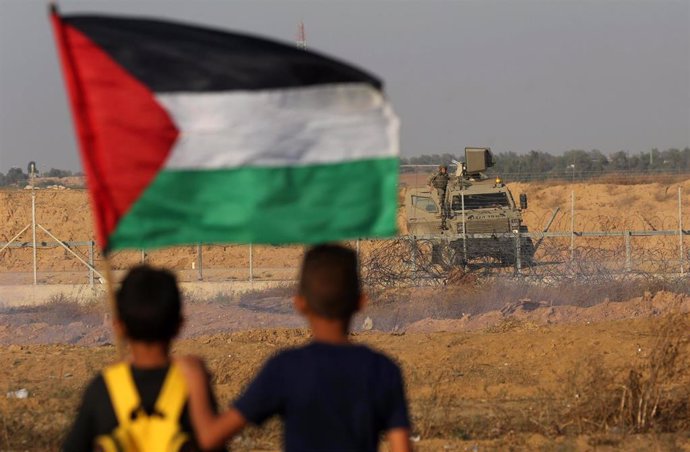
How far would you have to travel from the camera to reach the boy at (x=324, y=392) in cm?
337

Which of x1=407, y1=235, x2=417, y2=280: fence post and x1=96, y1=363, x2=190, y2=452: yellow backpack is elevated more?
x1=96, y1=363, x2=190, y2=452: yellow backpack

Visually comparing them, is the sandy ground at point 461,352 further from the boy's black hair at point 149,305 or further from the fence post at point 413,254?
the boy's black hair at point 149,305

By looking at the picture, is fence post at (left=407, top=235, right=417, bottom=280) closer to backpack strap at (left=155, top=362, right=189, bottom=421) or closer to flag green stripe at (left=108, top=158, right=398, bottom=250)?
flag green stripe at (left=108, top=158, right=398, bottom=250)

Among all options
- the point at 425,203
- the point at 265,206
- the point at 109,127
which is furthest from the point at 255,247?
the point at 109,127

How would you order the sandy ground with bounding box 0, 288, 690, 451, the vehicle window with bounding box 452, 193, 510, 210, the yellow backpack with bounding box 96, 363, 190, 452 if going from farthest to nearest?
the vehicle window with bounding box 452, 193, 510, 210
the sandy ground with bounding box 0, 288, 690, 451
the yellow backpack with bounding box 96, 363, 190, 452

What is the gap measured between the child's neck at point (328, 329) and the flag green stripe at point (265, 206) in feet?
1.48

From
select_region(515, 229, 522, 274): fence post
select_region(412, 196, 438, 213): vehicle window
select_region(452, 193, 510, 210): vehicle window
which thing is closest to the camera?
select_region(515, 229, 522, 274): fence post

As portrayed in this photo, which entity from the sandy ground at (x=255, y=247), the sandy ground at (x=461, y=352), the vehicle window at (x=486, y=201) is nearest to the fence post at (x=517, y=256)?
the sandy ground at (x=461, y=352)

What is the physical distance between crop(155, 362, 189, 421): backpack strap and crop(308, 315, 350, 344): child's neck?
1.31ft

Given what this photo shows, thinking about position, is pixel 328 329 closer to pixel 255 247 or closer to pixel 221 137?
pixel 221 137

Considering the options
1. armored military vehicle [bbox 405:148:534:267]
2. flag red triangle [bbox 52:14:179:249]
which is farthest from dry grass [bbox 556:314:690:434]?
armored military vehicle [bbox 405:148:534:267]

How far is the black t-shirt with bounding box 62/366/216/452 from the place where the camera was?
3.35m

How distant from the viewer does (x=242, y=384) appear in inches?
459

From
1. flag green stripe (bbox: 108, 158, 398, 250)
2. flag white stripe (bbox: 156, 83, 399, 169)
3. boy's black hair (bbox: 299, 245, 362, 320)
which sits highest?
flag white stripe (bbox: 156, 83, 399, 169)
